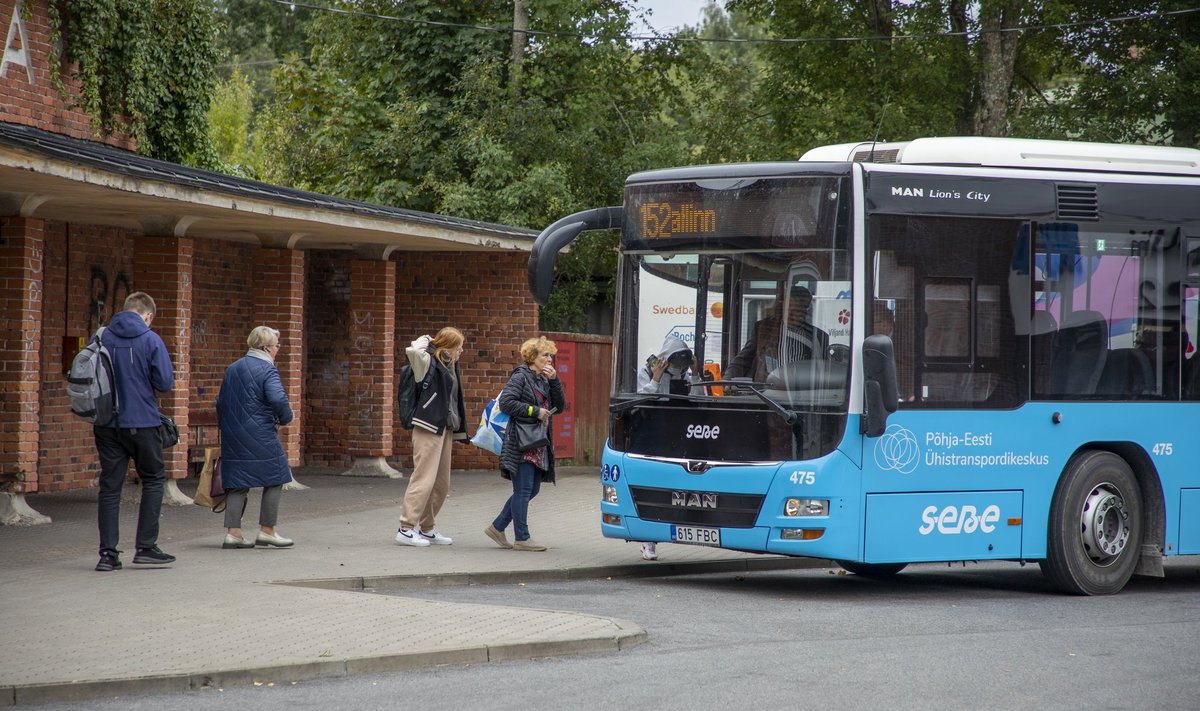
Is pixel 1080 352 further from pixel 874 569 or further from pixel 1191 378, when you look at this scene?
pixel 874 569

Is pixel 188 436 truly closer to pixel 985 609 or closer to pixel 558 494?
pixel 558 494

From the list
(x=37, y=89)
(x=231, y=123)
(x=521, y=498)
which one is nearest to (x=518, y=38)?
(x=37, y=89)

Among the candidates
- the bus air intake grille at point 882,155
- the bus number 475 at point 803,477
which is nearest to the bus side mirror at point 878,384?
the bus number 475 at point 803,477

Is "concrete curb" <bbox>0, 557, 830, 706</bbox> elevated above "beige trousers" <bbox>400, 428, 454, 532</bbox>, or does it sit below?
below

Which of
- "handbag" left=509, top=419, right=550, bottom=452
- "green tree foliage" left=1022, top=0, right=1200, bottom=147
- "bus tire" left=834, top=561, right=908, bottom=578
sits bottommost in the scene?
"bus tire" left=834, top=561, right=908, bottom=578

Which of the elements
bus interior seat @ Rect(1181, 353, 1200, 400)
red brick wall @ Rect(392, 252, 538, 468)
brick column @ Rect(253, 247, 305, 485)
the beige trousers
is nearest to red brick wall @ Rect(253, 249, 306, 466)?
brick column @ Rect(253, 247, 305, 485)

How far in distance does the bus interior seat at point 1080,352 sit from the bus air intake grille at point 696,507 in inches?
97.5

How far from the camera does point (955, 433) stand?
10.3 metres

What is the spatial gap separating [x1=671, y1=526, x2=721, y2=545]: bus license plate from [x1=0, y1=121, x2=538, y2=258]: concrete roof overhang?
17.3ft

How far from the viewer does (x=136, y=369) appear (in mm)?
10516

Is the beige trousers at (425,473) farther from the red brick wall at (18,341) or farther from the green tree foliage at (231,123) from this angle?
the green tree foliage at (231,123)

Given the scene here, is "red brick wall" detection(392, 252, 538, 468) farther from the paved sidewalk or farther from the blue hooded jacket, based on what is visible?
the blue hooded jacket

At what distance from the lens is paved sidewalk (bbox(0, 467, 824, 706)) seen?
7.23 meters

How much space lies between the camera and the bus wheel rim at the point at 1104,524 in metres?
10.8
